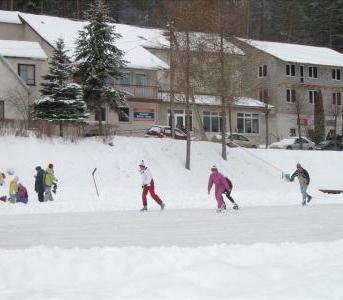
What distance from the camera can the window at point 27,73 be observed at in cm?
4447

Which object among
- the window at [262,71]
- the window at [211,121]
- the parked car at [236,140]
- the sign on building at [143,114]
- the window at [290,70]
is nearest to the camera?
the parked car at [236,140]

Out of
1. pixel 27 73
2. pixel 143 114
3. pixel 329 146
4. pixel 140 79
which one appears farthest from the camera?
pixel 140 79

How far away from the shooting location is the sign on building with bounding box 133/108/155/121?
49.2 metres

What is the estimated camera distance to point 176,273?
866 cm

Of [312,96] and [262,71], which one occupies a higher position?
[262,71]

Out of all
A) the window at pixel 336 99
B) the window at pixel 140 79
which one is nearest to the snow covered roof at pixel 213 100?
the window at pixel 140 79

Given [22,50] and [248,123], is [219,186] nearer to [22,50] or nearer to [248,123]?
[22,50]

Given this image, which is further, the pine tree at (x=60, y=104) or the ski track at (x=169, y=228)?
the pine tree at (x=60, y=104)

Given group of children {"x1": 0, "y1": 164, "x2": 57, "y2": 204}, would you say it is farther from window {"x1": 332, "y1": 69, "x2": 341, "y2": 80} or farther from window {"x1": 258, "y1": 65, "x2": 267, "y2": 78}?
window {"x1": 332, "y1": 69, "x2": 341, "y2": 80}

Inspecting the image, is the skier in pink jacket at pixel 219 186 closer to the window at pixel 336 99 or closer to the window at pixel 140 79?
the window at pixel 140 79

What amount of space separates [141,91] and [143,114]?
6.09ft

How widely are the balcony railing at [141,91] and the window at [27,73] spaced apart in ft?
22.6

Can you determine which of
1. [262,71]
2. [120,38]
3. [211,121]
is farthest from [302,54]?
[120,38]

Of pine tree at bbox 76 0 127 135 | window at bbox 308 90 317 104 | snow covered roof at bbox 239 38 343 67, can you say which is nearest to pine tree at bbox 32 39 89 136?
pine tree at bbox 76 0 127 135
